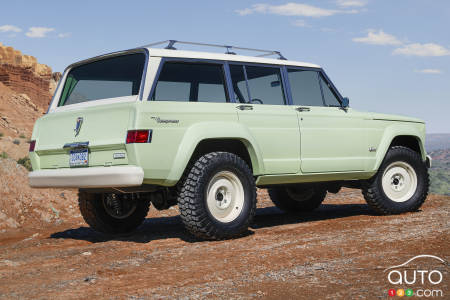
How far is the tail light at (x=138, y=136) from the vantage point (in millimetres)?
5441

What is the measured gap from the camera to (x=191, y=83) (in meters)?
6.33

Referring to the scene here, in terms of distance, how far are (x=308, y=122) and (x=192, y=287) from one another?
349 centimetres

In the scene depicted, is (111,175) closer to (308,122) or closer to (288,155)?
(288,155)

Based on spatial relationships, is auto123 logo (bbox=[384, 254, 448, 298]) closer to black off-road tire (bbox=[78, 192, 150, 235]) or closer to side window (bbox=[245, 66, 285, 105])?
side window (bbox=[245, 66, 285, 105])

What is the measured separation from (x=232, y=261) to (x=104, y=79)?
2.67m

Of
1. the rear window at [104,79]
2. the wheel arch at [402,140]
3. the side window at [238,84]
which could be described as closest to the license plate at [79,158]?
the rear window at [104,79]

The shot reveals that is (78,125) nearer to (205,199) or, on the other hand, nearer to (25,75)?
(205,199)

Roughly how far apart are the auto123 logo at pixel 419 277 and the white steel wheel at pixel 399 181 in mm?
3356

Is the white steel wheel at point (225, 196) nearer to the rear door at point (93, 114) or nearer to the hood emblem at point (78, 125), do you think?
the rear door at point (93, 114)

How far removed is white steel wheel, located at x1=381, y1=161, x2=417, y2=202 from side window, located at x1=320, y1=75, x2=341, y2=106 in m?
1.30

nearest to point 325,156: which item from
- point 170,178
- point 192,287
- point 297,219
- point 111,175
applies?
point 297,219

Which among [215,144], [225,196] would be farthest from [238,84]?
[225,196]

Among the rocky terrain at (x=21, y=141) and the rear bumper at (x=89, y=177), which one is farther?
the rocky terrain at (x=21, y=141)

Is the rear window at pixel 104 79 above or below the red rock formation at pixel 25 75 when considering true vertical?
below
